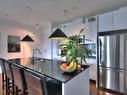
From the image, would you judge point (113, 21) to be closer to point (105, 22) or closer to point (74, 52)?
point (105, 22)

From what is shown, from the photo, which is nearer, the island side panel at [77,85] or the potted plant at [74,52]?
the island side panel at [77,85]

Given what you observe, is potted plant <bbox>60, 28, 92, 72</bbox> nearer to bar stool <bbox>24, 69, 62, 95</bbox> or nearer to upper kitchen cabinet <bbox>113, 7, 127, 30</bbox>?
bar stool <bbox>24, 69, 62, 95</bbox>

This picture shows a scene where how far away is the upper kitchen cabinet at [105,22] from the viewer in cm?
421

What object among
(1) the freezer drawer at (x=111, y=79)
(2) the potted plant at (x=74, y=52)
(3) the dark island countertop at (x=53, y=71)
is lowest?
(1) the freezer drawer at (x=111, y=79)

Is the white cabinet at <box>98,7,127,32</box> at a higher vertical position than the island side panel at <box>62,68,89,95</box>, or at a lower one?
higher

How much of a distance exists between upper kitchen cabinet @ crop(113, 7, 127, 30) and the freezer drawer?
1303 mm

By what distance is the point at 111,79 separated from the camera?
400cm

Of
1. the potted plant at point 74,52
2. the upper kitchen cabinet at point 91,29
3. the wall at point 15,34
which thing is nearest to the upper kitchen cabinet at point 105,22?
the upper kitchen cabinet at point 91,29

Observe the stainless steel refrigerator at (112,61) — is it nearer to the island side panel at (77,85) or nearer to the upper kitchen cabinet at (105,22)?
the upper kitchen cabinet at (105,22)

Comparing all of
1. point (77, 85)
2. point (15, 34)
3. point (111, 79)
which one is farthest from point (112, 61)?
point (15, 34)

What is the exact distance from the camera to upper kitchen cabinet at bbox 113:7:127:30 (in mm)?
3837

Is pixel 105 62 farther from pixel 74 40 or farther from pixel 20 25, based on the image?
pixel 20 25

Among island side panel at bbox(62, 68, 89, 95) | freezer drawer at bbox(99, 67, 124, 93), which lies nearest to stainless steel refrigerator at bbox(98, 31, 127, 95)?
freezer drawer at bbox(99, 67, 124, 93)

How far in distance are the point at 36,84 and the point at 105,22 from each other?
3419 millimetres
